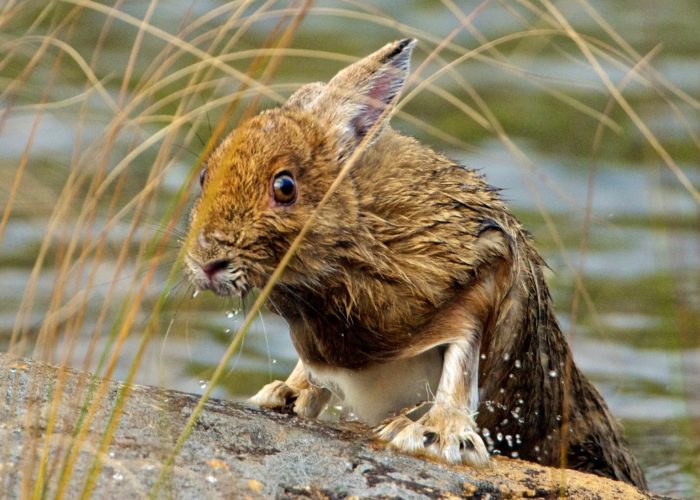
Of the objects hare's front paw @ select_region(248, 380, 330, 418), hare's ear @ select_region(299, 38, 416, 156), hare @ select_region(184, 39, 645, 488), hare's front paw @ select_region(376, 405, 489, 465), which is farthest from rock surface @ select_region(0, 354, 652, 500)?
hare's ear @ select_region(299, 38, 416, 156)

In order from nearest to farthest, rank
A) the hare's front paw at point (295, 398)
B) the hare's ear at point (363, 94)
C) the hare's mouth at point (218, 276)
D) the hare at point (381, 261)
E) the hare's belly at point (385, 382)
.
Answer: the hare's mouth at point (218, 276), the hare at point (381, 261), the hare's ear at point (363, 94), the hare's belly at point (385, 382), the hare's front paw at point (295, 398)

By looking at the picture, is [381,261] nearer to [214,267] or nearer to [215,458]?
[214,267]

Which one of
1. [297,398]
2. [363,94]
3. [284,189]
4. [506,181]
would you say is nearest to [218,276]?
[284,189]

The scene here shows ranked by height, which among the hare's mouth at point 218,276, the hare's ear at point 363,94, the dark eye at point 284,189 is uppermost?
the hare's ear at point 363,94

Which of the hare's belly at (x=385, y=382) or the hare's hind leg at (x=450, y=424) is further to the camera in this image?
the hare's belly at (x=385, y=382)

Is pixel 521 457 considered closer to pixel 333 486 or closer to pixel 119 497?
pixel 333 486

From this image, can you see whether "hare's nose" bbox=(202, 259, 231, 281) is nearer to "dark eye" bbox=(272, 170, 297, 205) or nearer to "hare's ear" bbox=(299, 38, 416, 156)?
"dark eye" bbox=(272, 170, 297, 205)

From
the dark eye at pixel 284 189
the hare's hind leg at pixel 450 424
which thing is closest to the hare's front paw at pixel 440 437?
the hare's hind leg at pixel 450 424

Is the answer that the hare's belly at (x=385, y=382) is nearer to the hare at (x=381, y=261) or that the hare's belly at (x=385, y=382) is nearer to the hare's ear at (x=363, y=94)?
the hare at (x=381, y=261)
